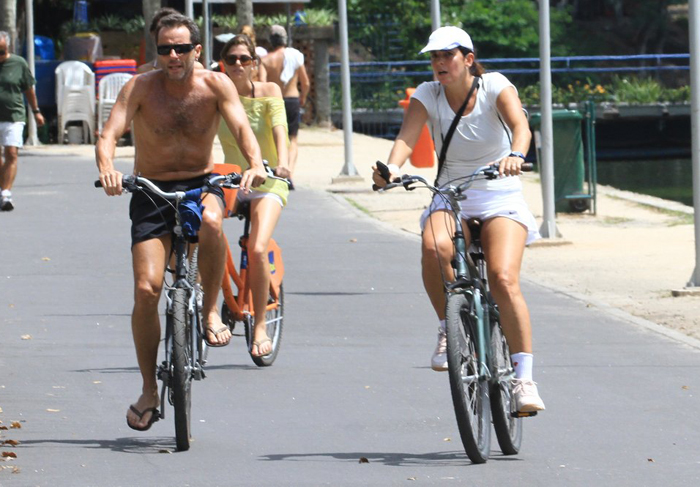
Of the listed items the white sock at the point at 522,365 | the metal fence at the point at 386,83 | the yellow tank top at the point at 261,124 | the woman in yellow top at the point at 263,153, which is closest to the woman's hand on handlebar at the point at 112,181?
the white sock at the point at 522,365

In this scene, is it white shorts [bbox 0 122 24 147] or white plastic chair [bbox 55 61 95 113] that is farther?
white plastic chair [bbox 55 61 95 113]

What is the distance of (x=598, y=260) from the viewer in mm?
13977

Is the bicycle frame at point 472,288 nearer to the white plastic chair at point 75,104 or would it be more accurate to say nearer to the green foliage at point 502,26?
the white plastic chair at point 75,104

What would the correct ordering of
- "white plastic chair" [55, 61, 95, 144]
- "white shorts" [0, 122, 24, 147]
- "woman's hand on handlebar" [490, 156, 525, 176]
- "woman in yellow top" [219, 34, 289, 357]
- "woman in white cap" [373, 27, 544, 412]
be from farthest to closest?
"white plastic chair" [55, 61, 95, 144], "white shorts" [0, 122, 24, 147], "woman in yellow top" [219, 34, 289, 357], "woman in white cap" [373, 27, 544, 412], "woman's hand on handlebar" [490, 156, 525, 176]

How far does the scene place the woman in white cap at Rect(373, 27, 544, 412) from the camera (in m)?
6.34

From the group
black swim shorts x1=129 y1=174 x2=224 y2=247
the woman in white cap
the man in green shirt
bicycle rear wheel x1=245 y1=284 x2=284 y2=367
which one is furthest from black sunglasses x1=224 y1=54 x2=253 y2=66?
the man in green shirt

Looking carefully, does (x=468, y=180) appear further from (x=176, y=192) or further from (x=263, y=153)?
(x=263, y=153)

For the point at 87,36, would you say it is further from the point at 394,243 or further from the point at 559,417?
the point at 559,417

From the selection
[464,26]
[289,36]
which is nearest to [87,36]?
[289,36]

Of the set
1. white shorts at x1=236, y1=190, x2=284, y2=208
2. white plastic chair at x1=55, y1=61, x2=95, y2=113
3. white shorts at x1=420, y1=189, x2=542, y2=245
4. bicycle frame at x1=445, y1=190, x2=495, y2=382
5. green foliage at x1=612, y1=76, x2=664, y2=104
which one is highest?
white plastic chair at x1=55, y1=61, x2=95, y2=113

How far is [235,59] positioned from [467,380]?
3.32 metres

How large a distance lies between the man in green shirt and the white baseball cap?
11241 mm

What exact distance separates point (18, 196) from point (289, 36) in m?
15.6

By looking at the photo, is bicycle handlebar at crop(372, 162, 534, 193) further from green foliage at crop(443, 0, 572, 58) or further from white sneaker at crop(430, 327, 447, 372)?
green foliage at crop(443, 0, 572, 58)
